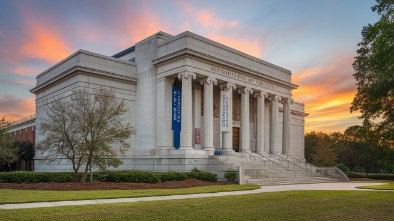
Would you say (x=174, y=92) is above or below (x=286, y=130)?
above

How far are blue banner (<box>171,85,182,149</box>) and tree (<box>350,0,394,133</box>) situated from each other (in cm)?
1786

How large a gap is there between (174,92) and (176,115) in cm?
261

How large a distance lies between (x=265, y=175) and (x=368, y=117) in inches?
482

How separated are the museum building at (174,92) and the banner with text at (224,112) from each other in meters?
0.11

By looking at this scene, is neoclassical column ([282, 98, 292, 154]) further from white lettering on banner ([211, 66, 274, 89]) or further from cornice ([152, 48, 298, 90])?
cornice ([152, 48, 298, 90])

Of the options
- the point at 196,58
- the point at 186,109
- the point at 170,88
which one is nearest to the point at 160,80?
the point at 170,88

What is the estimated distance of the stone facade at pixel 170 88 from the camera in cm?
3775

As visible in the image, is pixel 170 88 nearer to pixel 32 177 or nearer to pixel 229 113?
pixel 229 113

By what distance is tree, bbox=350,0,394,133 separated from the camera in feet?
54.4

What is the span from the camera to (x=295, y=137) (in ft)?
225

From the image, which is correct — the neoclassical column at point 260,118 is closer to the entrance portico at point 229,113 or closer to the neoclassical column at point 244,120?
the entrance portico at point 229,113

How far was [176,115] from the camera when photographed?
39.8m

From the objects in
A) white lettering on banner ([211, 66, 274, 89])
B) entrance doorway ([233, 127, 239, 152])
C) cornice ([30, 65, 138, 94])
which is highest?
white lettering on banner ([211, 66, 274, 89])

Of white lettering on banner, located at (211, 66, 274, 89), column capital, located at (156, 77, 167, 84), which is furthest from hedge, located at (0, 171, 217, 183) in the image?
white lettering on banner, located at (211, 66, 274, 89)
